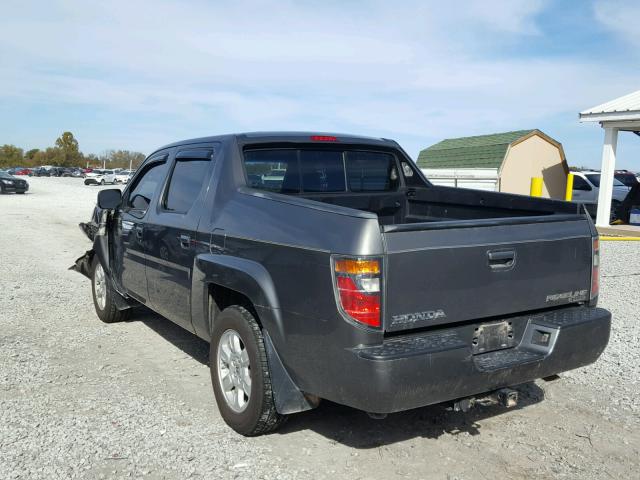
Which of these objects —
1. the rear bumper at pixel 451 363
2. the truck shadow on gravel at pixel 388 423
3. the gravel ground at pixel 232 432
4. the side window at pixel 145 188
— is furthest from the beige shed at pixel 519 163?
the rear bumper at pixel 451 363

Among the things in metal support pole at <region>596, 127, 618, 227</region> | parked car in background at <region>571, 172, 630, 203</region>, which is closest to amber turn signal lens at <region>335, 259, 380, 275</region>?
metal support pole at <region>596, 127, 618, 227</region>

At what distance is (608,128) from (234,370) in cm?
1511

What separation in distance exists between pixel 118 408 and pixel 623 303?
5.98 m

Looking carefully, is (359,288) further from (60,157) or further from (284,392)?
(60,157)

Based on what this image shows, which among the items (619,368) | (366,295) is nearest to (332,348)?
(366,295)

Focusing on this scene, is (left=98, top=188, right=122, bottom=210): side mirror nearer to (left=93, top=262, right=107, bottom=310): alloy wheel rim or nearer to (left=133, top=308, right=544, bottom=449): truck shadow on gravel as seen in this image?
(left=93, top=262, right=107, bottom=310): alloy wheel rim

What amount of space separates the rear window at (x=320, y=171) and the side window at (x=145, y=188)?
1.13 m

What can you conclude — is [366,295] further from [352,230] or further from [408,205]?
[408,205]

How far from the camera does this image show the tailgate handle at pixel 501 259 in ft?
10.9

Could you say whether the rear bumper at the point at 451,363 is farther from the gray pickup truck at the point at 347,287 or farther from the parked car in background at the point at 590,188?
the parked car in background at the point at 590,188

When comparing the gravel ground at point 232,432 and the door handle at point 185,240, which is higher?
the door handle at point 185,240

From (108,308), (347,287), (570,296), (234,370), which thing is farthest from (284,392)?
(108,308)

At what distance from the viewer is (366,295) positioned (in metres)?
2.97

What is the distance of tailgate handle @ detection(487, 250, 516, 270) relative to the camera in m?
3.31
